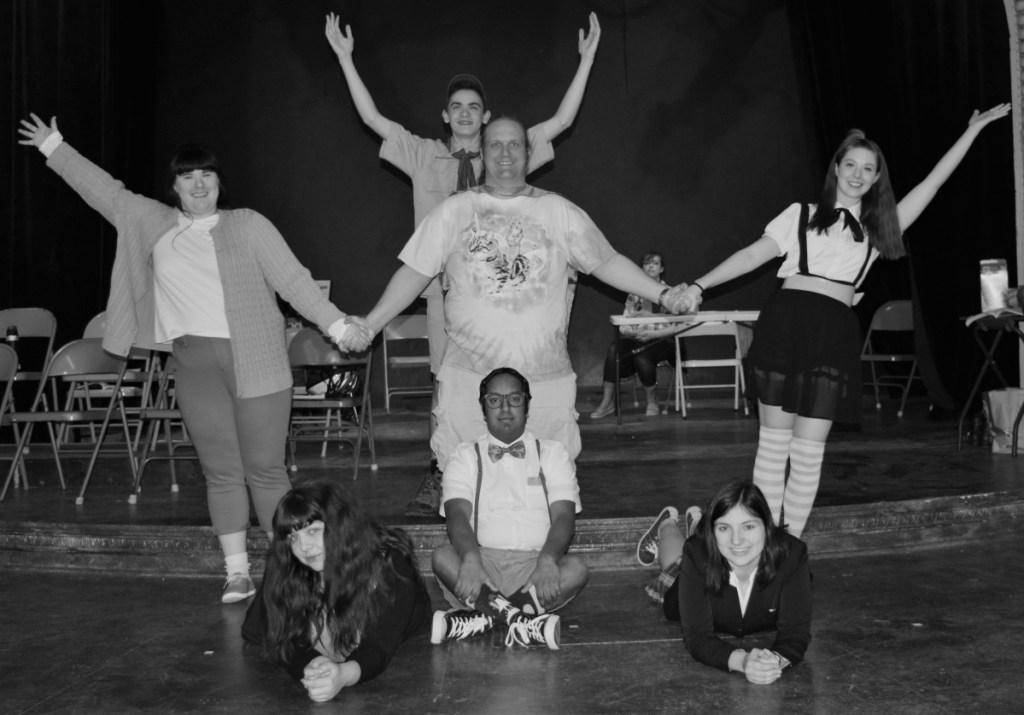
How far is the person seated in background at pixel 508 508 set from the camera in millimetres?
3283

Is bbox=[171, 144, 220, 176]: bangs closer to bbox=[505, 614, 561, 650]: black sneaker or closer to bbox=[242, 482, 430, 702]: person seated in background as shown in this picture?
bbox=[242, 482, 430, 702]: person seated in background

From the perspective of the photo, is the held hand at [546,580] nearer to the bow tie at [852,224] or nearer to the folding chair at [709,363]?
the bow tie at [852,224]

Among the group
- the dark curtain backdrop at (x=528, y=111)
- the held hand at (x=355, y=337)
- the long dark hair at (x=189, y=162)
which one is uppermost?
the dark curtain backdrop at (x=528, y=111)

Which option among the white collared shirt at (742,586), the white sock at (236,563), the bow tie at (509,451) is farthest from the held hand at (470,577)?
the white sock at (236,563)

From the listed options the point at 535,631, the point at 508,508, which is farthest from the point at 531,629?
the point at 508,508

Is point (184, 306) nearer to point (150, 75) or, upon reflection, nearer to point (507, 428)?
point (507, 428)

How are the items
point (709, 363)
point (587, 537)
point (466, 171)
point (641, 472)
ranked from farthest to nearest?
point (709, 363), point (641, 472), point (466, 171), point (587, 537)

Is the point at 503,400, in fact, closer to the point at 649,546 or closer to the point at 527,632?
the point at 527,632

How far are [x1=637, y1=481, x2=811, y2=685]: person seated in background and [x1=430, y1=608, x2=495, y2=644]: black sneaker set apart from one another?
1.98ft

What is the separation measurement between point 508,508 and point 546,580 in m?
0.34

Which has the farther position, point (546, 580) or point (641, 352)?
point (641, 352)

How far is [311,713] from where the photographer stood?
261 centimetres

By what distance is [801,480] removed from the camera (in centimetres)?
359

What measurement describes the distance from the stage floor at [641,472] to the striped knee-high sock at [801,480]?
65 cm
